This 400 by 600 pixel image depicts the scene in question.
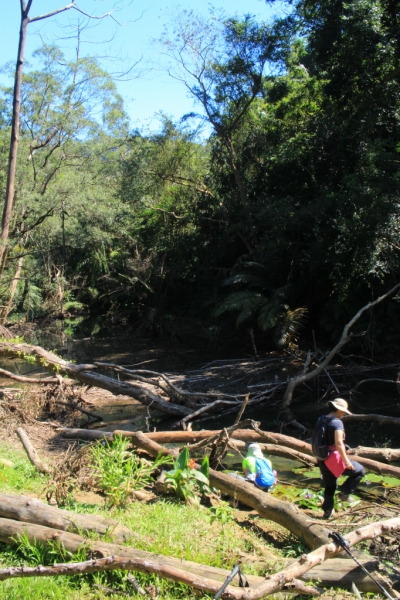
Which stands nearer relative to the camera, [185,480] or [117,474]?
[117,474]

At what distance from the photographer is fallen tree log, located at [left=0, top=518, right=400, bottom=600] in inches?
136

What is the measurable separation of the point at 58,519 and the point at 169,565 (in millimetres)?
1196

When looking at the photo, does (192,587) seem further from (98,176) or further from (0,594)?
(98,176)

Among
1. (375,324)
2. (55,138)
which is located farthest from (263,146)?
(55,138)

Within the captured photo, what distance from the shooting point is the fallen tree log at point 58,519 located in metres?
4.38

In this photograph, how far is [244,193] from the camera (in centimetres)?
2019

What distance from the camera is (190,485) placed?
5.86 metres

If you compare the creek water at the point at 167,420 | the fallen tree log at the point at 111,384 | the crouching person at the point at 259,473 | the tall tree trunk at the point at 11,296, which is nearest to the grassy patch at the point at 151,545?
the crouching person at the point at 259,473

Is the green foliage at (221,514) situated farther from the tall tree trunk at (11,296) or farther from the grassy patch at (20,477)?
the tall tree trunk at (11,296)

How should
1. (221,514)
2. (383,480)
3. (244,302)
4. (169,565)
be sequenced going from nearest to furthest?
(169,565) → (221,514) → (383,480) → (244,302)

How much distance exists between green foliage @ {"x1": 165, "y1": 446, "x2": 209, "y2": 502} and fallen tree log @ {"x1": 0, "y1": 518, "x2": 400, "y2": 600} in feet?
5.88

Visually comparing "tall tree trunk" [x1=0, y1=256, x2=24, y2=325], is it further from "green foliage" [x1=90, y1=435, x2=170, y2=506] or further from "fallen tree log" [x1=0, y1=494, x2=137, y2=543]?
"fallen tree log" [x1=0, y1=494, x2=137, y2=543]

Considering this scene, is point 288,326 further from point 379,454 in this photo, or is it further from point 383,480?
point 383,480

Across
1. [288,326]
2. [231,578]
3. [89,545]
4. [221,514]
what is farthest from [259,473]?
[288,326]
